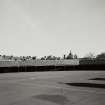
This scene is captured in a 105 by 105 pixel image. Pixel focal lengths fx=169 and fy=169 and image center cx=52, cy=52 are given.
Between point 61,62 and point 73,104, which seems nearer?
point 73,104

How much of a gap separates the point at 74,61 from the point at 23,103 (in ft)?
186

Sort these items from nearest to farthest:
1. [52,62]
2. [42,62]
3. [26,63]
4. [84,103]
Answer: [84,103], [26,63], [42,62], [52,62]

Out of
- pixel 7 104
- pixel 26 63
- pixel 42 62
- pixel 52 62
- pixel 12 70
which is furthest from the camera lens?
pixel 52 62

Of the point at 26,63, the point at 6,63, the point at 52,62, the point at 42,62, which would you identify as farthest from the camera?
the point at 52,62

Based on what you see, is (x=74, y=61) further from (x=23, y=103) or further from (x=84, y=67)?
(x=23, y=103)

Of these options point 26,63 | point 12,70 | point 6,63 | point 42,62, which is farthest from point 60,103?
point 42,62

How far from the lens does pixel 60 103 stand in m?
6.88

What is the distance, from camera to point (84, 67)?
46.9 metres

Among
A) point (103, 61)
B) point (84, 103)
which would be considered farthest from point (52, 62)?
point (84, 103)

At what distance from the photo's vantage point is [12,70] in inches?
1432

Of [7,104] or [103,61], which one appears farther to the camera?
[103,61]

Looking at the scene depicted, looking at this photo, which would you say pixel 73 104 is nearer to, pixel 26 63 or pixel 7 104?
pixel 7 104

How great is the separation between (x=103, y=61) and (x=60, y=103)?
5292cm

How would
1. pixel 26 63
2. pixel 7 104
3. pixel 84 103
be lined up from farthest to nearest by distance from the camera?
1. pixel 26 63
2. pixel 84 103
3. pixel 7 104
